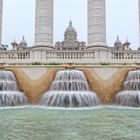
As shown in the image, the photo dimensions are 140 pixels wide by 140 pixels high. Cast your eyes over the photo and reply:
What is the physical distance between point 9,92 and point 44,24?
11.2 meters

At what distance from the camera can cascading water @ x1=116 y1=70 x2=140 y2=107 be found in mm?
15543

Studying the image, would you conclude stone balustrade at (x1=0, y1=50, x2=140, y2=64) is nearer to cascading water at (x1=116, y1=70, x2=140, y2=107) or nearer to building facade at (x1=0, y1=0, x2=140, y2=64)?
building facade at (x1=0, y1=0, x2=140, y2=64)

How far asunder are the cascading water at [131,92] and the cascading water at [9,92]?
5840 mm

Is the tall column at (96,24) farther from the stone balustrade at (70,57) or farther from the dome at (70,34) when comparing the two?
the dome at (70,34)

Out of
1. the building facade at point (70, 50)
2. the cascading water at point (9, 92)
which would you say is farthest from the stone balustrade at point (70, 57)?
the cascading water at point (9, 92)

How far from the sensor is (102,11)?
85.3 ft

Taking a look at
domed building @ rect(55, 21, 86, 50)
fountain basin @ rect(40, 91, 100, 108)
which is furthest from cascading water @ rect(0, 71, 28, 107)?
domed building @ rect(55, 21, 86, 50)

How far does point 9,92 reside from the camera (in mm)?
15969

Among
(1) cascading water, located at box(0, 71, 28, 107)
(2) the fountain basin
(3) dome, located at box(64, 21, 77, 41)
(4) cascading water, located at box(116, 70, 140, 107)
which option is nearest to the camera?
(2) the fountain basin

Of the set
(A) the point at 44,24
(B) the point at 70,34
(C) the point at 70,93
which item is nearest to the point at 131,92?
(C) the point at 70,93

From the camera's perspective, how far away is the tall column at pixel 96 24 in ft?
82.4

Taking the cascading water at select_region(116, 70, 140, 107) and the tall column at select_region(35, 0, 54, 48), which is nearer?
the cascading water at select_region(116, 70, 140, 107)

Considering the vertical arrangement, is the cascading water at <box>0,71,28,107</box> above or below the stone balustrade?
below

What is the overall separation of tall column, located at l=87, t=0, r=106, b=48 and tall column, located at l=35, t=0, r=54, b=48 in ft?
12.0
